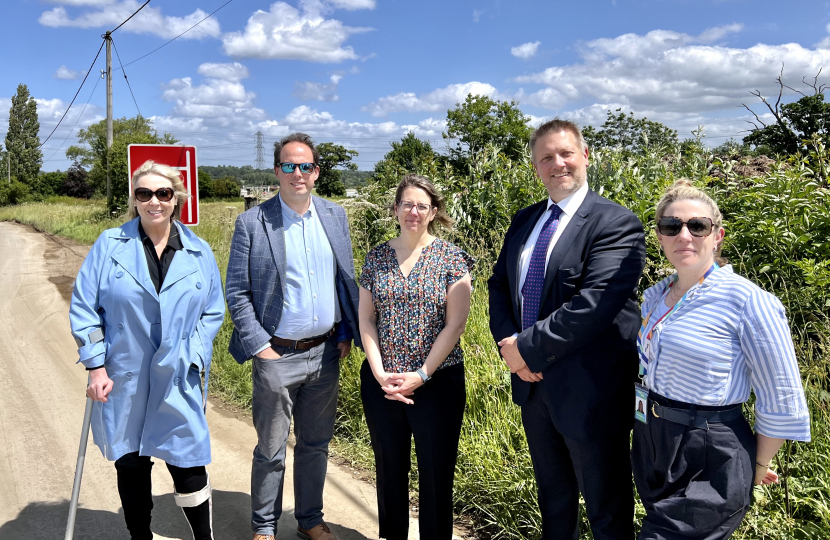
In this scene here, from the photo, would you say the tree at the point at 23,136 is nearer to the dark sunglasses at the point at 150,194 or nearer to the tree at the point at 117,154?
the tree at the point at 117,154

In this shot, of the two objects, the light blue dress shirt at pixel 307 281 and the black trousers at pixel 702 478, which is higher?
the light blue dress shirt at pixel 307 281

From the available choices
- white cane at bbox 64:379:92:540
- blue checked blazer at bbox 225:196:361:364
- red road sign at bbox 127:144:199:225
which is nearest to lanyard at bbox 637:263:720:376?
blue checked blazer at bbox 225:196:361:364

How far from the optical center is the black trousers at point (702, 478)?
2.08 m

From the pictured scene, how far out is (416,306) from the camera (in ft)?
10.2

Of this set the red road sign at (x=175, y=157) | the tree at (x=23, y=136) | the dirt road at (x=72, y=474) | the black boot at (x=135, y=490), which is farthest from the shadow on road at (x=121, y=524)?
the tree at (x=23, y=136)

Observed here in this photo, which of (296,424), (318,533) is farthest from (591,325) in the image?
(318,533)

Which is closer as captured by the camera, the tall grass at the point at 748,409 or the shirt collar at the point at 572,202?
the shirt collar at the point at 572,202

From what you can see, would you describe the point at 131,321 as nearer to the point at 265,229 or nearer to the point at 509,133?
the point at 265,229

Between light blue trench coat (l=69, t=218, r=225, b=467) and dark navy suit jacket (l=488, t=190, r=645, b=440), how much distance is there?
171 cm

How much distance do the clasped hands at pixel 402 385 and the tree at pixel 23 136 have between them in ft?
264

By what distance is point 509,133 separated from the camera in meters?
41.9

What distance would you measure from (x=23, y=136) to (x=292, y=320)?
280 ft

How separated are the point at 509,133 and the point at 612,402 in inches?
1609

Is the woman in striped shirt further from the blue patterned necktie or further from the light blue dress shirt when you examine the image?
the light blue dress shirt
